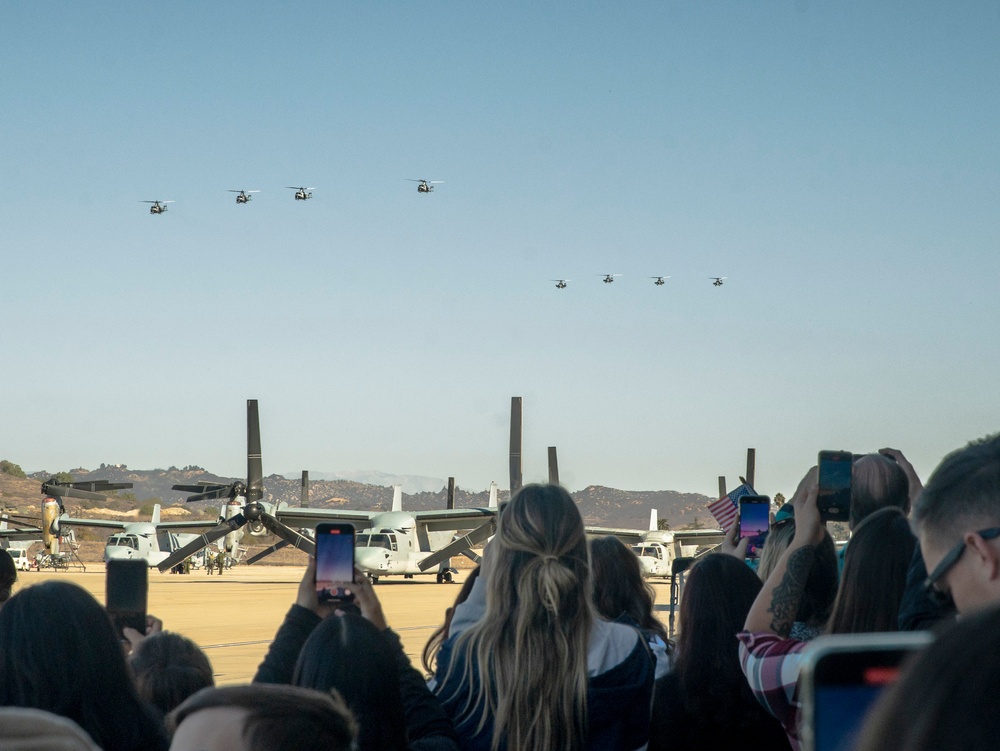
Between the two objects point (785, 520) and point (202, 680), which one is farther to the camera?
point (785, 520)

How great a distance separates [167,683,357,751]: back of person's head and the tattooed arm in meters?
1.93

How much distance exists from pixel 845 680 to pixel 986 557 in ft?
3.53

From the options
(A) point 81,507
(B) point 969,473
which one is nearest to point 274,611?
(B) point 969,473

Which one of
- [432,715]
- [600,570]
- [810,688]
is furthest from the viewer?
[600,570]

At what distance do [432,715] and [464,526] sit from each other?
4347 centimetres

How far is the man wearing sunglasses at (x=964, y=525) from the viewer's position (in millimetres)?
1845

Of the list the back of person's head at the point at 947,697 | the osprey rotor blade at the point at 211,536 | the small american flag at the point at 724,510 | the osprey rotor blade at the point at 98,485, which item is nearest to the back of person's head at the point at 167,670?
the back of person's head at the point at 947,697

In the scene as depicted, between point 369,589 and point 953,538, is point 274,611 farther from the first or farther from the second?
point 953,538

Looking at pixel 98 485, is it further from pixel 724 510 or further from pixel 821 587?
pixel 821 587

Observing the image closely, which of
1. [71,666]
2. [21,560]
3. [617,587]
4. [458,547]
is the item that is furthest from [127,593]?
[21,560]

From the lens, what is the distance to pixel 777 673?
2939 mm

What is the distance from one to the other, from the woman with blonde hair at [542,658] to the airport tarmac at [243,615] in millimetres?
5269

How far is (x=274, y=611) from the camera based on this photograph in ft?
85.7

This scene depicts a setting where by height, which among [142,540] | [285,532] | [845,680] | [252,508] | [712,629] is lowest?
[142,540]
